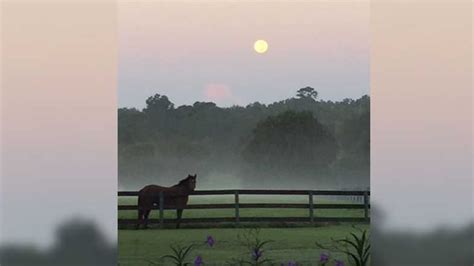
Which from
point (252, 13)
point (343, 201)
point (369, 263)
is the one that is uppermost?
point (252, 13)

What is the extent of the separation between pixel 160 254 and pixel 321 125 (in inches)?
44.2

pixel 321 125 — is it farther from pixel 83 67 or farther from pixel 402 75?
pixel 83 67

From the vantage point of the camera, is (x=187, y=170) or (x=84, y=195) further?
(x=187, y=170)

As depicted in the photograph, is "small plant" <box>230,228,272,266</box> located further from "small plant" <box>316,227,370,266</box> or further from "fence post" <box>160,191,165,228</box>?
"fence post" <box>160,191,165,228</box>

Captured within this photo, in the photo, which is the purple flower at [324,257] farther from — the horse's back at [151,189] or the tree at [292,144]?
the horse's back at [151,189]

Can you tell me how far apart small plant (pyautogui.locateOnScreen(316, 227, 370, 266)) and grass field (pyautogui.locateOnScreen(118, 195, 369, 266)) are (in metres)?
0.03

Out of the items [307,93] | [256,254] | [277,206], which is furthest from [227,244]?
[307,93]

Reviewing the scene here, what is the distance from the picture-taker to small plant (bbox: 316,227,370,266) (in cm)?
456

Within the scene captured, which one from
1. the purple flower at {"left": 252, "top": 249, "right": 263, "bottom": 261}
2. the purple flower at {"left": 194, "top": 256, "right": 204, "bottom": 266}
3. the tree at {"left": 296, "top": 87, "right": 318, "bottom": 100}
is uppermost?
the tree at {"left": 296, "top": 87, "right": 318, "bottom": 100}

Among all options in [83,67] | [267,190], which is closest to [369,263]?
[267,190]

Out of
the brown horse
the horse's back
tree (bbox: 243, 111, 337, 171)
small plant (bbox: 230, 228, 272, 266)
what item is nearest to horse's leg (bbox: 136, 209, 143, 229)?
the brown horse

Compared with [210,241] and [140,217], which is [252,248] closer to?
[210,241]

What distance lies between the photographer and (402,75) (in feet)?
14.2

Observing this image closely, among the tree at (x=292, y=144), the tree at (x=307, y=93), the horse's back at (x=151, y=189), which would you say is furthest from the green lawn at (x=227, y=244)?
the tree at (x=307, y=93)
